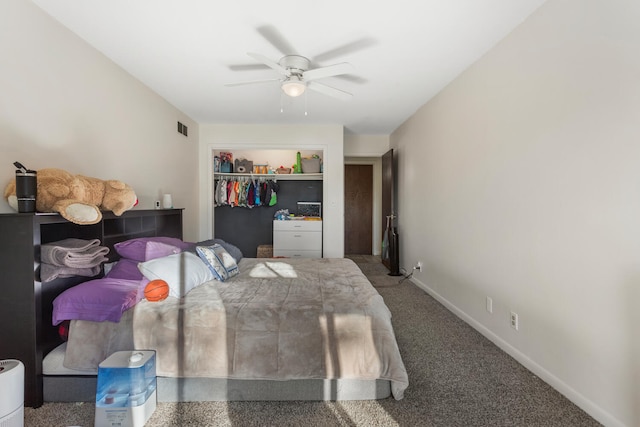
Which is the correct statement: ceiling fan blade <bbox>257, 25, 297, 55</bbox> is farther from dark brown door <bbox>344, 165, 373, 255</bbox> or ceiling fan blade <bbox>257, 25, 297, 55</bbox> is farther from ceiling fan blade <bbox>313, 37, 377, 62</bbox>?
dark brown door <bbox>344, 165, 373, 255</bbox>

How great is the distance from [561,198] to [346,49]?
189 centimetres

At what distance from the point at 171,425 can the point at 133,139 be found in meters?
2.59

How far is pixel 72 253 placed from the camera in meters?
1.71

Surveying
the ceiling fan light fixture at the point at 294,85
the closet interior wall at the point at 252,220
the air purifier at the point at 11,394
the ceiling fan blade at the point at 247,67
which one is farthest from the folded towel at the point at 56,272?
the closet interior wall at the point at 252,220

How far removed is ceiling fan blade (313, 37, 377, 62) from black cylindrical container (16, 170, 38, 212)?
2142 mm

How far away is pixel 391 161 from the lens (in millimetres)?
4891

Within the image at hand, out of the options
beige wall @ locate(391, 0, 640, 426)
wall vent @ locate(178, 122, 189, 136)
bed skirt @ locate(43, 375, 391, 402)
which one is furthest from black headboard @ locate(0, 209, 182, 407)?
beige wall @ locate(391, 0, 640, 426)

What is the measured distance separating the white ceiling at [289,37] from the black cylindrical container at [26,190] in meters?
1.20

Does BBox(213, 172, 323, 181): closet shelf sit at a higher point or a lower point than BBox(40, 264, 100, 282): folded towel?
higher

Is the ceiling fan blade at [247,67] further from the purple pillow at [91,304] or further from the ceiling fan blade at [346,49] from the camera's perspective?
the purple pillow at [91,304]

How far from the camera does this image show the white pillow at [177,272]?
1945 mm

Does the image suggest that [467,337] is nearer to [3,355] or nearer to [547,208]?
[547,208]

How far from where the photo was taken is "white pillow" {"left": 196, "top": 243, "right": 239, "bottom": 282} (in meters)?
2.35

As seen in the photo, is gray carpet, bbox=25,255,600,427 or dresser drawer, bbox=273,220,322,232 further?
dresser drawer, bbox=273,220,322,232
